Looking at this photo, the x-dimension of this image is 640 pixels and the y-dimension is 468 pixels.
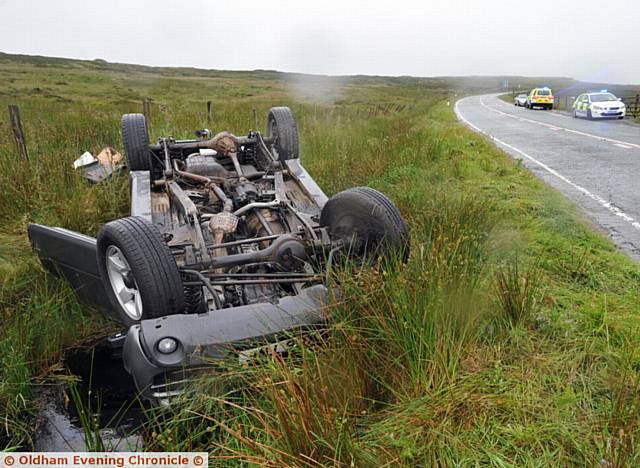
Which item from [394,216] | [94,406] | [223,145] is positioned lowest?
[94,406]

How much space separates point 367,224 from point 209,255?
1.15 meters

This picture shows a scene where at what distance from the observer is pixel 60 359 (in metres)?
3.50

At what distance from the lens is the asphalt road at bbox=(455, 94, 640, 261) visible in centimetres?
564

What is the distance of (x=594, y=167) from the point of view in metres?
8.80

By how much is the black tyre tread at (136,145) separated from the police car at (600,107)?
20430 millimetres

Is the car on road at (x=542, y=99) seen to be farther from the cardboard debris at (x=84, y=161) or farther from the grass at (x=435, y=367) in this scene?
the cardboard debris at (x=84, y=161)

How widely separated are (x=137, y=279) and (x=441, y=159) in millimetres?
6567

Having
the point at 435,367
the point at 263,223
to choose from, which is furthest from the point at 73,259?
the point at 435,367

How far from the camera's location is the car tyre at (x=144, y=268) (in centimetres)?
303

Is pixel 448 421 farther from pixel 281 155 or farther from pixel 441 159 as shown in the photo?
pixel 441 159

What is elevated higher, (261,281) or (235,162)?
(235,162)

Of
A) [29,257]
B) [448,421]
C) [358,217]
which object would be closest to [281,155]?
[358,217]

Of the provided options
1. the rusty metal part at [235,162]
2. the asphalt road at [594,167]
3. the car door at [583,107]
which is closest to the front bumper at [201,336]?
the rusty metal part at [235,162]

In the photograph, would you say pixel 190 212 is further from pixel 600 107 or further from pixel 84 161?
pixel 600 107
